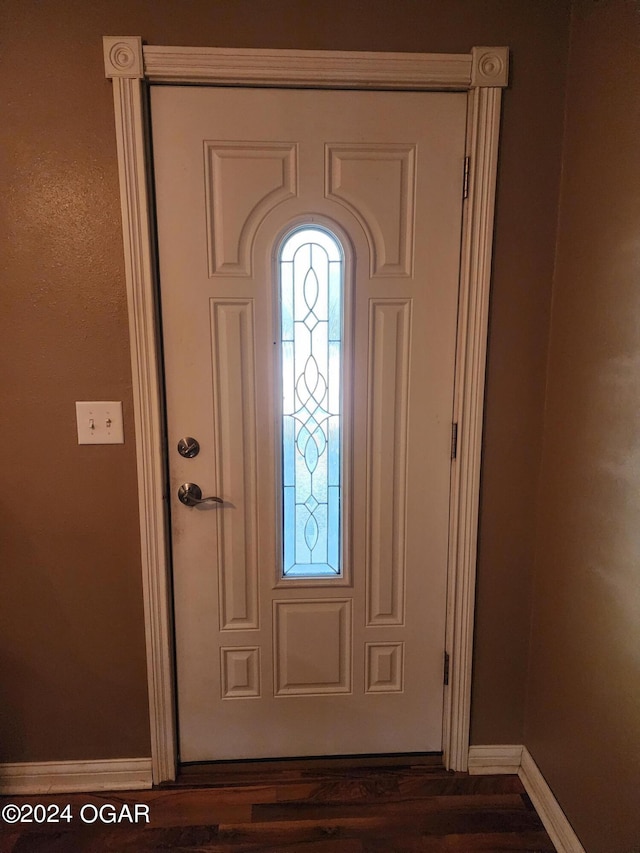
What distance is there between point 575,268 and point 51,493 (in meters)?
1.68

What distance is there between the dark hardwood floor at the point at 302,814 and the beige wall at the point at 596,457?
9.3 inches

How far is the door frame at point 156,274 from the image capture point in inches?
52.9

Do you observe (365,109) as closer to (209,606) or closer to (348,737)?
(209,606)

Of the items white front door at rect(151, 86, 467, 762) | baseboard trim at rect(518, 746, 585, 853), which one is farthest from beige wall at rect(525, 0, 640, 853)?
white front door at rect(151, 86, 467, 762)

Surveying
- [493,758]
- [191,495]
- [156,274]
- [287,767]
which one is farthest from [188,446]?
[493,758]

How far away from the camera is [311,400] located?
1.54 meters

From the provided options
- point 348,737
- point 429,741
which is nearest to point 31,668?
point 348,737

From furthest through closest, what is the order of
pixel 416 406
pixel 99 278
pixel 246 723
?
pixel 246 723, pixel 416 406, pixel 99 278

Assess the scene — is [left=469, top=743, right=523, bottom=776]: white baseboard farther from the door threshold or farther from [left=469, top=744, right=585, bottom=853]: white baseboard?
the door threshold

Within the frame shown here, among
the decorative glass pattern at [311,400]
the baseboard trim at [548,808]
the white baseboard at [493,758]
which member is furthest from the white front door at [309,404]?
the baseboard trim at [548,808]

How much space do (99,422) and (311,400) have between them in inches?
25.2

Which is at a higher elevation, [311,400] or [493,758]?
[311,400]

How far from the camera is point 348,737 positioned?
5.58 ft

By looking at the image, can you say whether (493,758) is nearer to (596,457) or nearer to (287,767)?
(287,767)
